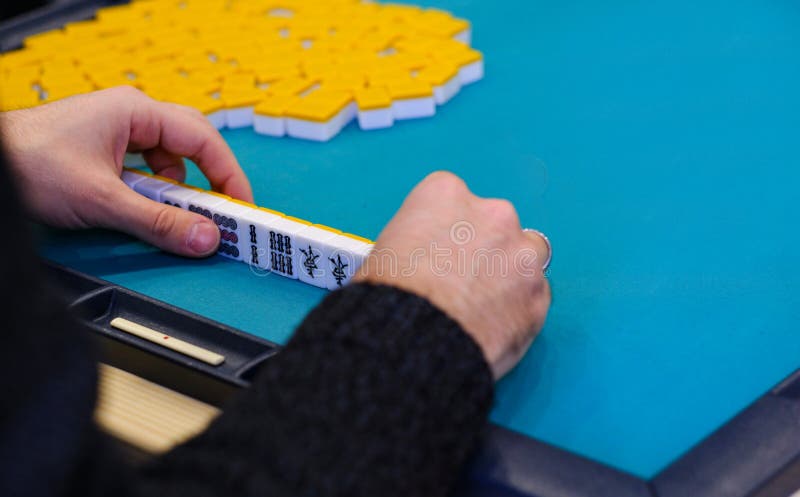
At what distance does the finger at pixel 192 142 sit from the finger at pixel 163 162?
0.07 feet

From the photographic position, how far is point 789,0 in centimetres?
168

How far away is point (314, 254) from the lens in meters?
0.92

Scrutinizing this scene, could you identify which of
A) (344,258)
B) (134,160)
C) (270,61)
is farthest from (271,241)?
(270,61)

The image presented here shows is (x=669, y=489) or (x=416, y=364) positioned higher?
(x=416, y=364)

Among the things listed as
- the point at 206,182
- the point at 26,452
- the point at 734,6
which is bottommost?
the point at 206,182

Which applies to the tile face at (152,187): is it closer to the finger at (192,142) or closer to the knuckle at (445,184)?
the finger at (192,142)

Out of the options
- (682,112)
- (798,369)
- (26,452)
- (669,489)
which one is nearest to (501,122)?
(682,112)

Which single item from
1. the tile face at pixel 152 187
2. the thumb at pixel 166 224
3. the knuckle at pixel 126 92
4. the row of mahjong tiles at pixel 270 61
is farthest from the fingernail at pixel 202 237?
the row of mahjong tiles at pixel 270 61

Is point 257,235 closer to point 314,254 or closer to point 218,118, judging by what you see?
point 314,254

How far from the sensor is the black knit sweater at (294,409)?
1.40ft

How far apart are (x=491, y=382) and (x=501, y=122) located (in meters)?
0.75

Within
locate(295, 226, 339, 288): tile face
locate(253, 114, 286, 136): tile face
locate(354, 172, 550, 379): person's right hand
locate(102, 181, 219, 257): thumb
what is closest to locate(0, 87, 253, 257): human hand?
locate(102, 181, 219, 257): thumb

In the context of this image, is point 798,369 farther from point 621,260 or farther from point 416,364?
point 416,364

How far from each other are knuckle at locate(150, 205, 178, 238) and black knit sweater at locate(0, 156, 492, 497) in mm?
419
